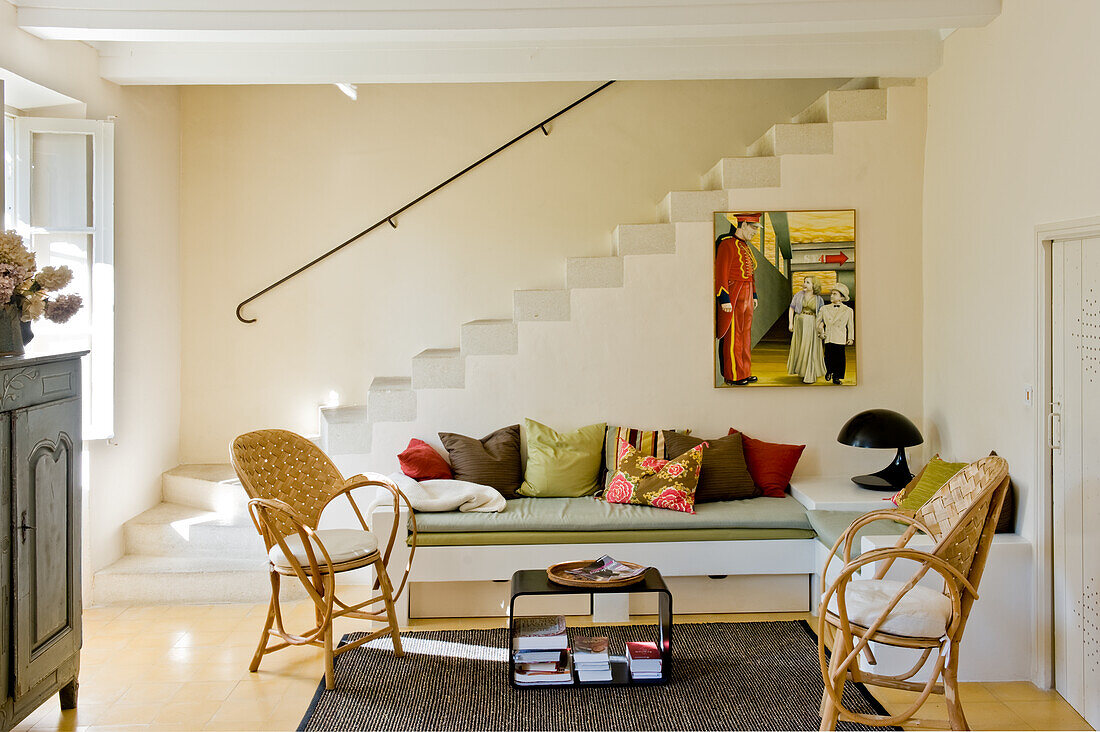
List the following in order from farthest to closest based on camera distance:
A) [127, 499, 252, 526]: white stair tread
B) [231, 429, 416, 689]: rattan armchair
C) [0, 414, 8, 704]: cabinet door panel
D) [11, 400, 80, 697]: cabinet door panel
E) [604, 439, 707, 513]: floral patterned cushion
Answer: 1. [127, 499, 252, 526]: white stair tread
2. [604, 439, 707, 513]: floral patterned cushion
3. [231, 429, 416, 689]: rattan armchair
4. [11, 400, 80, 697]: cabinet door panel
5. [0, 414, 8, 704]: cabinet door panel

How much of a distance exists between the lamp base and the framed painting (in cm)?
56

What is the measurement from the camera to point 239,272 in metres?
5.97

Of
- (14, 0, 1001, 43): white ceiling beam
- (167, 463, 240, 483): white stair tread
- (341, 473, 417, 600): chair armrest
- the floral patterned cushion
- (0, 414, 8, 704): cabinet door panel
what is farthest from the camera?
(167, 463, 240, 483): white stair tread

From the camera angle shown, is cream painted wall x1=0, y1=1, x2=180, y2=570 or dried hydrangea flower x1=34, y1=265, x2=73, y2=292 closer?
dried hydrangea flower x1=34, y1=265, x2=73, y2=292

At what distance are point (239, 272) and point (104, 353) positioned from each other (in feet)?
4.46

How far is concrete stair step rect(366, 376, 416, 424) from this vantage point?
5250 mm

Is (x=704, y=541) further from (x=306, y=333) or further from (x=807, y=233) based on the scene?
(x=306, y=333)

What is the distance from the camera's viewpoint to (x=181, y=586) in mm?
4809

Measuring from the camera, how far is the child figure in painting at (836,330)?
5.22m

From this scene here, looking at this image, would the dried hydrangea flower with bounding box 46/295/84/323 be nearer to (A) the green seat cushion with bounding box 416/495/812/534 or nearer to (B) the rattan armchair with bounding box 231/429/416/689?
(B) the rattan armchair with bounding box 231/429/416/689

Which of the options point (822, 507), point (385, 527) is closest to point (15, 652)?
point (385, 527)

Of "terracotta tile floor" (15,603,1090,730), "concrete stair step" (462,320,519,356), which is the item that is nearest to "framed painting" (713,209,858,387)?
"concrete stair step" (462,320,519,356)

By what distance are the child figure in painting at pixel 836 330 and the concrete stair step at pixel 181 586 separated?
10.6 ft

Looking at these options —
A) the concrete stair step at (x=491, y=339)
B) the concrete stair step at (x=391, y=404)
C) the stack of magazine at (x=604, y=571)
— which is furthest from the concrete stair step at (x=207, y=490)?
the stack of magazine at (x=604, y=571)
